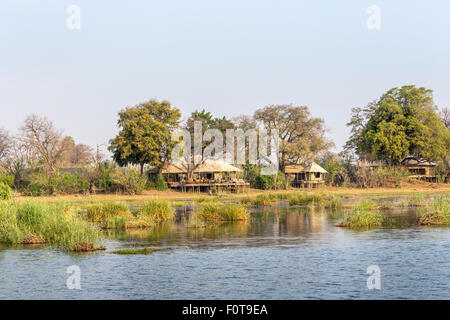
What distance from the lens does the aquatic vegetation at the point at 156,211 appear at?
2944cm

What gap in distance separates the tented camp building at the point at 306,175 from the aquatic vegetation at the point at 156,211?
34299mm

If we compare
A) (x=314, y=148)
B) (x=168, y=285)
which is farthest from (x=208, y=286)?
(x=314, y=148)

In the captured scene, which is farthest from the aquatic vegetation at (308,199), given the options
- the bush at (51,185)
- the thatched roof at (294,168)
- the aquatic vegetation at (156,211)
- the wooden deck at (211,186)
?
the thatched roof at (294,168)

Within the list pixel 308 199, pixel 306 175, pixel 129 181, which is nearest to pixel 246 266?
pixel 308 199

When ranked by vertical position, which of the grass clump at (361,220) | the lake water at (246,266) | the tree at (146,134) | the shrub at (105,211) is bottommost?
the lake water at (246,266)

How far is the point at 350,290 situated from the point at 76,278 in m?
7.47

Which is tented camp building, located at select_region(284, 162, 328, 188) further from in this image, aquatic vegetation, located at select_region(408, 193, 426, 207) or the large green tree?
aquatic vegetation, located at select_region(408, 193, 426, 207)

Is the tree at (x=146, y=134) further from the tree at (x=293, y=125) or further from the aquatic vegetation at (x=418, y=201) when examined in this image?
the aquatic vegetation at (x=418, y=201)

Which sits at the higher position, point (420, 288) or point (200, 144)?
point (200, 144)

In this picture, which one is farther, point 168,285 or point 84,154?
point 84,154

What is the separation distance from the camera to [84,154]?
373 feet

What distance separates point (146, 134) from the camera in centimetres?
5638

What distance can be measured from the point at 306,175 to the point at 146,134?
20072 millimetres
